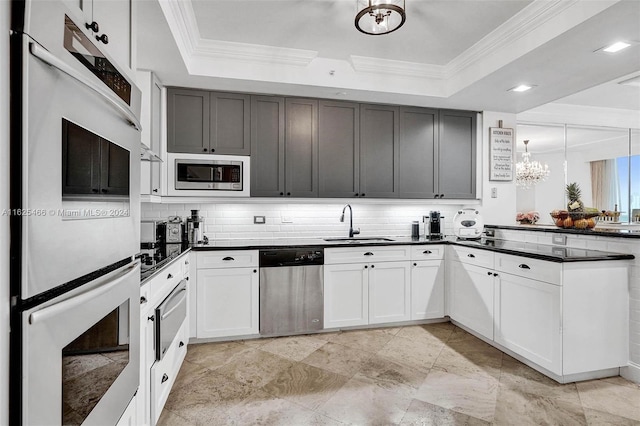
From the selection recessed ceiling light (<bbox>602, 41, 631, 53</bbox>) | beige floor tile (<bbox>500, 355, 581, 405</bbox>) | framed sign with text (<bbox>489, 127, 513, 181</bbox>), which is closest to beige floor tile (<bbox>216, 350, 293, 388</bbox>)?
beige floor tile (<bbox>500, 355, 581, 405</bbox>)

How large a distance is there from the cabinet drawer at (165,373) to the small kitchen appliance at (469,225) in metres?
3.03

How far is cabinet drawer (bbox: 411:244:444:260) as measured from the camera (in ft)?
12.4

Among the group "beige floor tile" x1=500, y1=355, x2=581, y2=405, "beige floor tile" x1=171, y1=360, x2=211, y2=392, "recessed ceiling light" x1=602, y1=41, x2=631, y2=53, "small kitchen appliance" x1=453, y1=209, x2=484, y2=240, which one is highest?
"recessed ceiling light" x1=602, y1=41, x2=631, y2=53

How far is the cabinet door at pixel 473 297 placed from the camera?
3236 millimetres

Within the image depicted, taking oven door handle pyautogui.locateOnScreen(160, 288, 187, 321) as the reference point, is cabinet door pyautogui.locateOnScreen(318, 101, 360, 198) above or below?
above

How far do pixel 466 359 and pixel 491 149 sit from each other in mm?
2575

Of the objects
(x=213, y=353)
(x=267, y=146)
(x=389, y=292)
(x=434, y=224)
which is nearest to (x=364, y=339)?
(x=389, y=292)

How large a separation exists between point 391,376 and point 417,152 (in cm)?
253

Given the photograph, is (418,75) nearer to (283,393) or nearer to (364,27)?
(364,27)

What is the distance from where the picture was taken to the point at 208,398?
238 cm

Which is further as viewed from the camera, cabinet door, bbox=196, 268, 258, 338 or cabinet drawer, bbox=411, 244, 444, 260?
cabinet drawer, bbox=411, 244, 444, 260

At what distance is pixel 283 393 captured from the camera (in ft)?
8.00

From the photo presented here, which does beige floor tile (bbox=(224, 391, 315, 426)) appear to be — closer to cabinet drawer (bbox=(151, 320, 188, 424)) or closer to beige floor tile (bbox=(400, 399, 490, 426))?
cabinet drawer (bbox=(151, 320, 188, 424))

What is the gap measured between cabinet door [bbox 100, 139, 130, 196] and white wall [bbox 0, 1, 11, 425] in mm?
374
